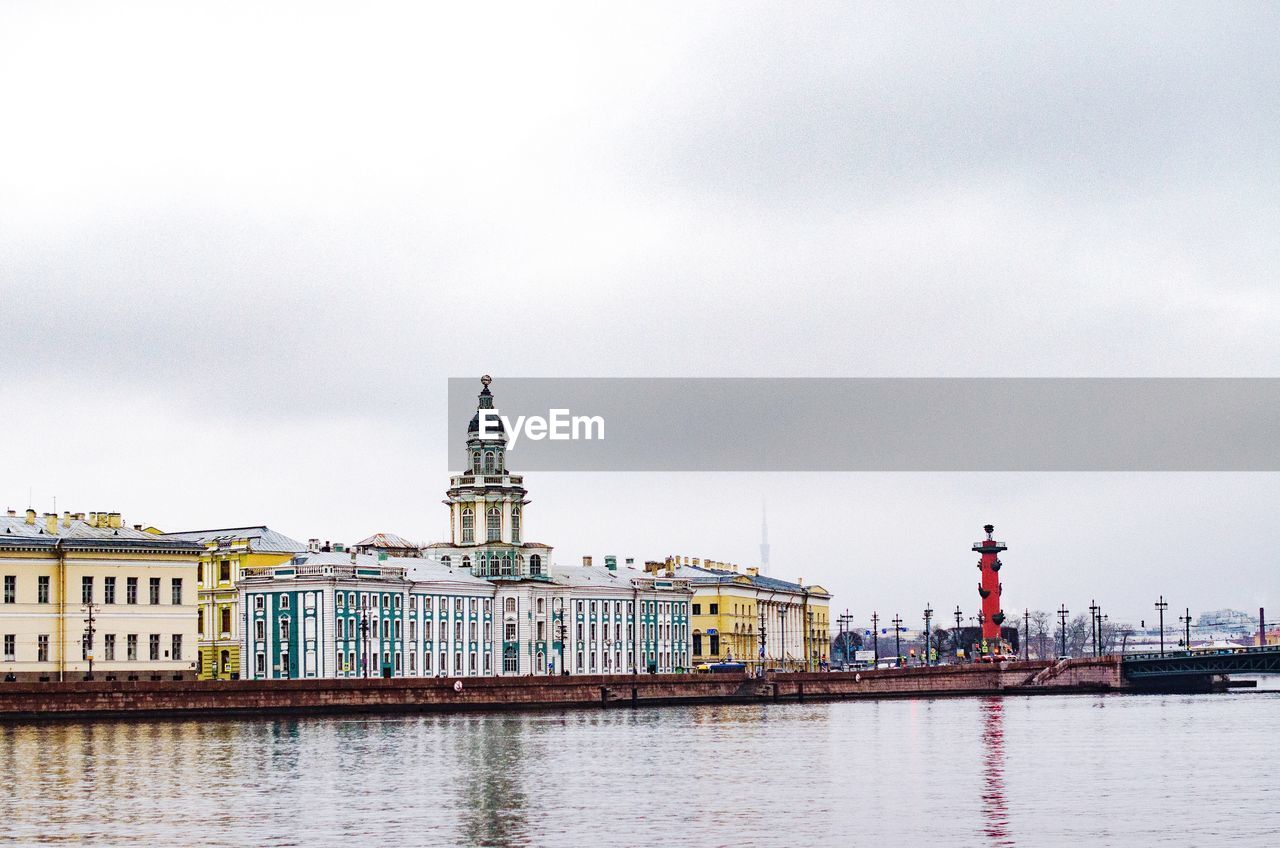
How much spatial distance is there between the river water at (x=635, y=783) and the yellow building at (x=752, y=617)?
67262 mm

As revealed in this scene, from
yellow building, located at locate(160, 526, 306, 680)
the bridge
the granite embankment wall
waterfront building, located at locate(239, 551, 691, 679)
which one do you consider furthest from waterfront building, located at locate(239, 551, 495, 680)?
the bridge

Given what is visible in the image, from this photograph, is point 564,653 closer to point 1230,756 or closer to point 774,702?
point 774,702

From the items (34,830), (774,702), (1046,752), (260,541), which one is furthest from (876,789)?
(260,541)

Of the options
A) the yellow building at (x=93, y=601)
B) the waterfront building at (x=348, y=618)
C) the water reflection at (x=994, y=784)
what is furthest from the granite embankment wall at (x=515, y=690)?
the water reflection at (x=994, y=784)

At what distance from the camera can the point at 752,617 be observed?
155 m

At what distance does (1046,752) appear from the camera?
61.1 m

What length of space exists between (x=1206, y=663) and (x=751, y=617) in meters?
37.0

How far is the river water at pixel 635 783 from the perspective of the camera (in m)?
38.2

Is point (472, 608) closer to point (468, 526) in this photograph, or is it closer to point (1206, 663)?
point (468, 526)

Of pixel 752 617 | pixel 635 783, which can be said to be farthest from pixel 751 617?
pixel 635 783

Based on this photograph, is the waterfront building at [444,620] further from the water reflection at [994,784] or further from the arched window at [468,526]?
the water reflection at [994,784]

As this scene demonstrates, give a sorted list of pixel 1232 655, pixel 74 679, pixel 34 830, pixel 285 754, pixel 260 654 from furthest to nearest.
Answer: pixel 1232 655
pixel 260 654
pixel 74 679
pixel 285 754
pixel 34 830

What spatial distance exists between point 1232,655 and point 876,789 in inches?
3353

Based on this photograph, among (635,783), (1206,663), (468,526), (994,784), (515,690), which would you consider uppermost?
(468,526)
